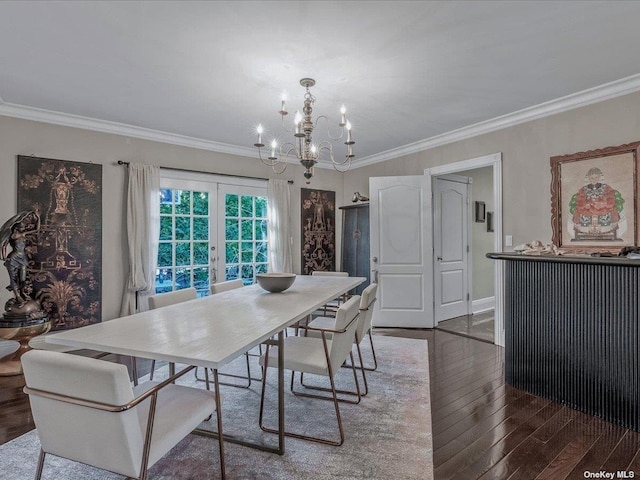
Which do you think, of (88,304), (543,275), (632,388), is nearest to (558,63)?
(543,275)

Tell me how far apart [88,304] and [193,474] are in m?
2.74

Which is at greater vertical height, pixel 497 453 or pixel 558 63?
pixel 558 63

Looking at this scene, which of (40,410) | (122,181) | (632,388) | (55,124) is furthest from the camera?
(122,181)

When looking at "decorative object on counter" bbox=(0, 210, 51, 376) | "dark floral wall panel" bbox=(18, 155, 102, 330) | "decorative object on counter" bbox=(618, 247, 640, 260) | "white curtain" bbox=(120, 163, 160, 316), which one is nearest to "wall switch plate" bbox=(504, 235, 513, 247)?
"decorative object on counter" bbox=(618, 247, 640, 260)

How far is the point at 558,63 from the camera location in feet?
8.50

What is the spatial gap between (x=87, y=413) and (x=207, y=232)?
352 centimetres

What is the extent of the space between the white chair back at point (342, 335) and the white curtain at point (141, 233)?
2776 mm

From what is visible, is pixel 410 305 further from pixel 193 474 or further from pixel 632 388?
pixel 193 474

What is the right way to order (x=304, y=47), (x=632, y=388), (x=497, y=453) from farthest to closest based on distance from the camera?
(x=304, y=47) < (x=632, y=388) < (x=497, y=453)

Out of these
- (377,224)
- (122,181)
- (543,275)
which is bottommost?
(543,275)

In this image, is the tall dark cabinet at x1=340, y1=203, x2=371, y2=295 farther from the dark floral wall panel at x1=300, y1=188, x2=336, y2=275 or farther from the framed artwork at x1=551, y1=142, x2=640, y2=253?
the framed artwork at x1=551, y1=142, x2=640, y2=253

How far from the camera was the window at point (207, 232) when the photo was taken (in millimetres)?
4352

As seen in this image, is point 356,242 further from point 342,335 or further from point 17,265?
point 17,265

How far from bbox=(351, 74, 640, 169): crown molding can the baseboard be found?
105 inches
